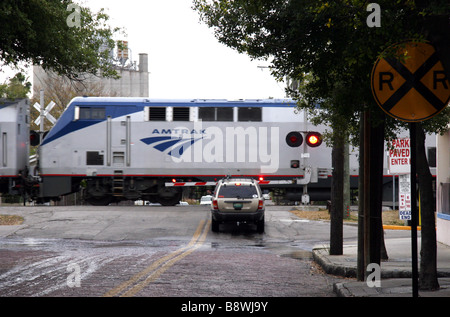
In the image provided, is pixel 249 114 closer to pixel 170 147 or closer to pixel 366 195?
pixel 170 147

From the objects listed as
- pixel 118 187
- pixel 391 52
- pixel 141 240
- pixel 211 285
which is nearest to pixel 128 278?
pixel 211 285

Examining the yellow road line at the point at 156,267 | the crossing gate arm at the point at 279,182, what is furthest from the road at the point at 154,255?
the crossing gate arm at the point at 279,182

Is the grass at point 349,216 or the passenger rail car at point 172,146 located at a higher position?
the passenger rail car at point 172,146

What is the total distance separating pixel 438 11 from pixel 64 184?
76.3 feet

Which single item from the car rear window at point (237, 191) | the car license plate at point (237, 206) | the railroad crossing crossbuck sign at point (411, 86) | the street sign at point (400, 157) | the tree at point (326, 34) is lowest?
the car license plate at point (237, 206)

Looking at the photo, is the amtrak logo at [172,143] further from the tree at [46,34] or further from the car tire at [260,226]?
the tree at [46,34]

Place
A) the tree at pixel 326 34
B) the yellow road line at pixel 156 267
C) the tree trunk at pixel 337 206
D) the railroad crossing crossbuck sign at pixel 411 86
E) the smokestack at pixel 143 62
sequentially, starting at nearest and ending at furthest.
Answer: the railroad crossing crossbuck sign at pixel 411 86
the tree at pixel 326 34
the yellow road line at pixel 156 267
the tree trunk at pixel 337 206
the smokestack at pixel 143 62

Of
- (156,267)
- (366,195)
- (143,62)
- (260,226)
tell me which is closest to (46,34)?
(156,267)

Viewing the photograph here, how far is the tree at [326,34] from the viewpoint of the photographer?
28.1ft

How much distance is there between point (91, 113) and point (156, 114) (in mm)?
2976

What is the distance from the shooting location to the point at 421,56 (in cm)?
757

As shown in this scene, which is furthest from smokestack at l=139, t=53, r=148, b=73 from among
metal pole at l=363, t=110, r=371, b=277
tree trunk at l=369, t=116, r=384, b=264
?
metal pole at l=363, t=110, r=371, b=277

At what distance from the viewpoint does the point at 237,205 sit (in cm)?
2062

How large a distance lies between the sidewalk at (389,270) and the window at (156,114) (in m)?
13.5
